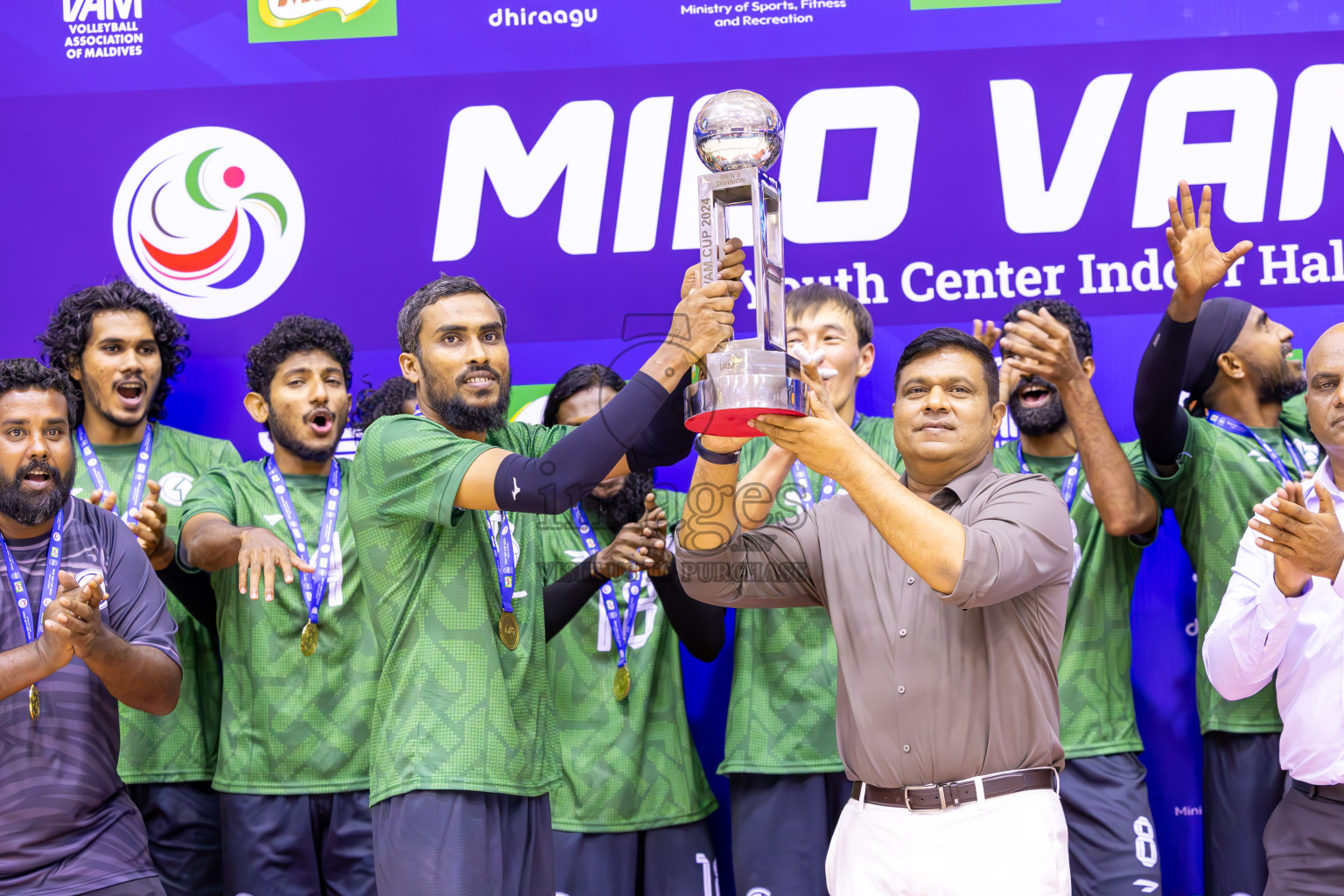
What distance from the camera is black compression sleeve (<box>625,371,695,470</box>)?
2.89 meters

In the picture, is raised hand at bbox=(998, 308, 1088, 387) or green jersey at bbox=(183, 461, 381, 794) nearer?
raised hand at bbox=(998, 308, 1088, 387)

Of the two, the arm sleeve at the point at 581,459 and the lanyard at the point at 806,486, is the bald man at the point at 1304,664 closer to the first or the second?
the lanyard at the point at 806,486

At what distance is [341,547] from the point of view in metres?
3.84

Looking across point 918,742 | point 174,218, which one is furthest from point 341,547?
Answer: point 918,742

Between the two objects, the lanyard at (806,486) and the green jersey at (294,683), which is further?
the lanyard at (806,486)

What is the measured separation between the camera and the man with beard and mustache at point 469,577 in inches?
101

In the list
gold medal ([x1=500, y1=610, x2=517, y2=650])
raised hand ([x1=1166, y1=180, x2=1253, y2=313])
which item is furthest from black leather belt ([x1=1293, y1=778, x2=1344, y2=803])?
gold medal ([x1=500, y1=610, x2=517, y2=650])

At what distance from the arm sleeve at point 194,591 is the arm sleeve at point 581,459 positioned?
70.0 inches

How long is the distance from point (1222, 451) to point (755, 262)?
2.10 metres

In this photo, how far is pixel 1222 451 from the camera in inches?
152

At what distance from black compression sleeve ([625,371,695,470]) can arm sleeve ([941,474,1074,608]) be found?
28.2 inches

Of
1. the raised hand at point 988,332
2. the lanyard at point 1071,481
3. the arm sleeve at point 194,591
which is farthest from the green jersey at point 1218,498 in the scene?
the arm sleeve at point 194,591

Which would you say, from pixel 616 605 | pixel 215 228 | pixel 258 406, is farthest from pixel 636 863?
pixel 215 228

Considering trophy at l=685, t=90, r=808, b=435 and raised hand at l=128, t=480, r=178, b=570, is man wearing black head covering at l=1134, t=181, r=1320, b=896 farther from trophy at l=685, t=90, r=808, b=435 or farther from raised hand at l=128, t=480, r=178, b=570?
raised hand at l=128, t=480, r=178, b=570
